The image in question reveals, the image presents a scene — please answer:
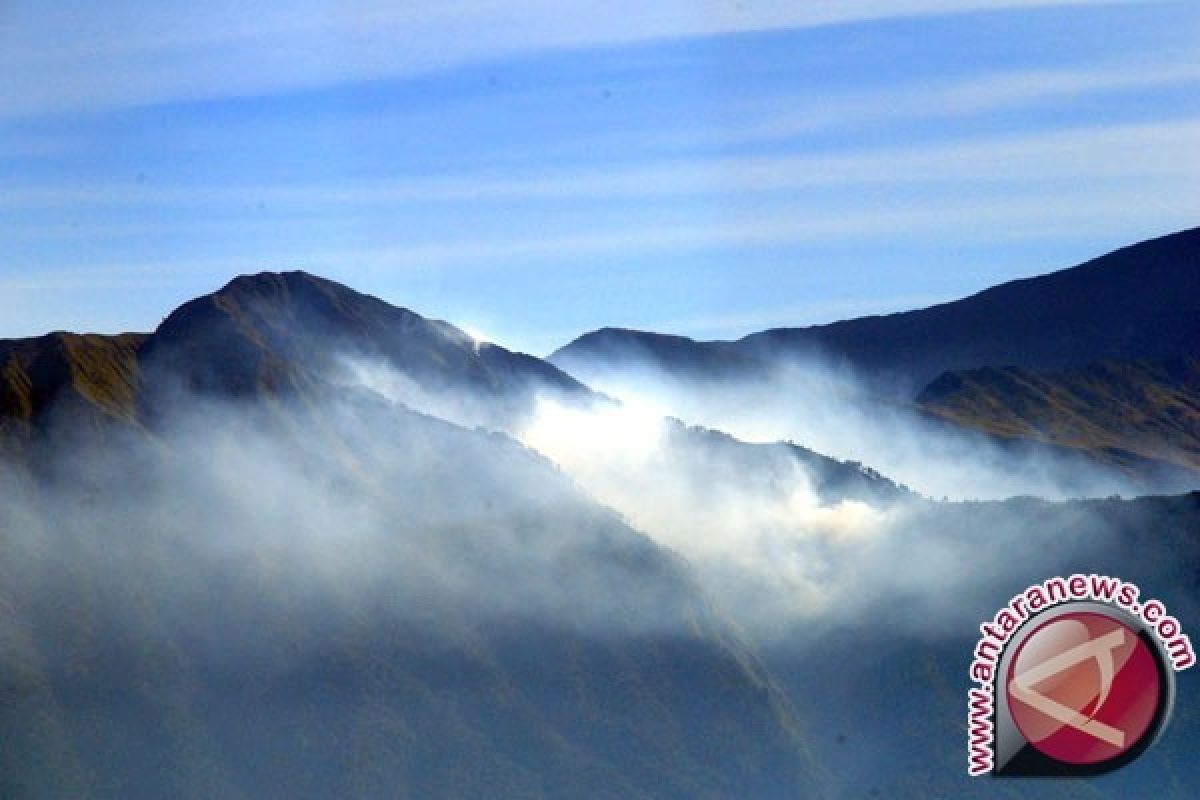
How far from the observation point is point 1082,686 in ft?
395

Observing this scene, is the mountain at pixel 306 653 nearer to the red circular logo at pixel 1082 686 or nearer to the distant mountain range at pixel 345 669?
the distant mountain range at pixel 345 669

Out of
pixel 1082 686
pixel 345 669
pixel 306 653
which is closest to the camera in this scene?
pixel 1082 686

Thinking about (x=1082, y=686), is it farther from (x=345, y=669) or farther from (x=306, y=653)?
(x=306, y=653)

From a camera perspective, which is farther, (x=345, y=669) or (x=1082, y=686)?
(x=345, y=669)

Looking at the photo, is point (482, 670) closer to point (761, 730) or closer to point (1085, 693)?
point (761, 730)

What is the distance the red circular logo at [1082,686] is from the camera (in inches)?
4589

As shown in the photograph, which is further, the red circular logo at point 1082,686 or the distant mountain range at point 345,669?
the distant mountain range at point 345,669

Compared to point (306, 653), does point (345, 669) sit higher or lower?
lower

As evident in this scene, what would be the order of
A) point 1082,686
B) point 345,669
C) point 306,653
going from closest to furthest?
point 1082,686 → point 345,669 → point 306,653

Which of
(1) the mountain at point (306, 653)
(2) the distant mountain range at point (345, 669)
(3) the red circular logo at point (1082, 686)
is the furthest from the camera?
(2) the distant mountain range at point (345, 669)

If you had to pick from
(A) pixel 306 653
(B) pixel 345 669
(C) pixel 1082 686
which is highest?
(C) pixel 1082 686

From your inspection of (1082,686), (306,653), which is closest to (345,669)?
(306,653)

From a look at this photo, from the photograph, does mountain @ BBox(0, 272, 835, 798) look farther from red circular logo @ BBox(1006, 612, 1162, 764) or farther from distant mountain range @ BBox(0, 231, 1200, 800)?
red circular logo @ BBox(1006, 612, 1162, 764)

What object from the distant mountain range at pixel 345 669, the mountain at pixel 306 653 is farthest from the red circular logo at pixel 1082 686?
the mountain at pixel 306 653
